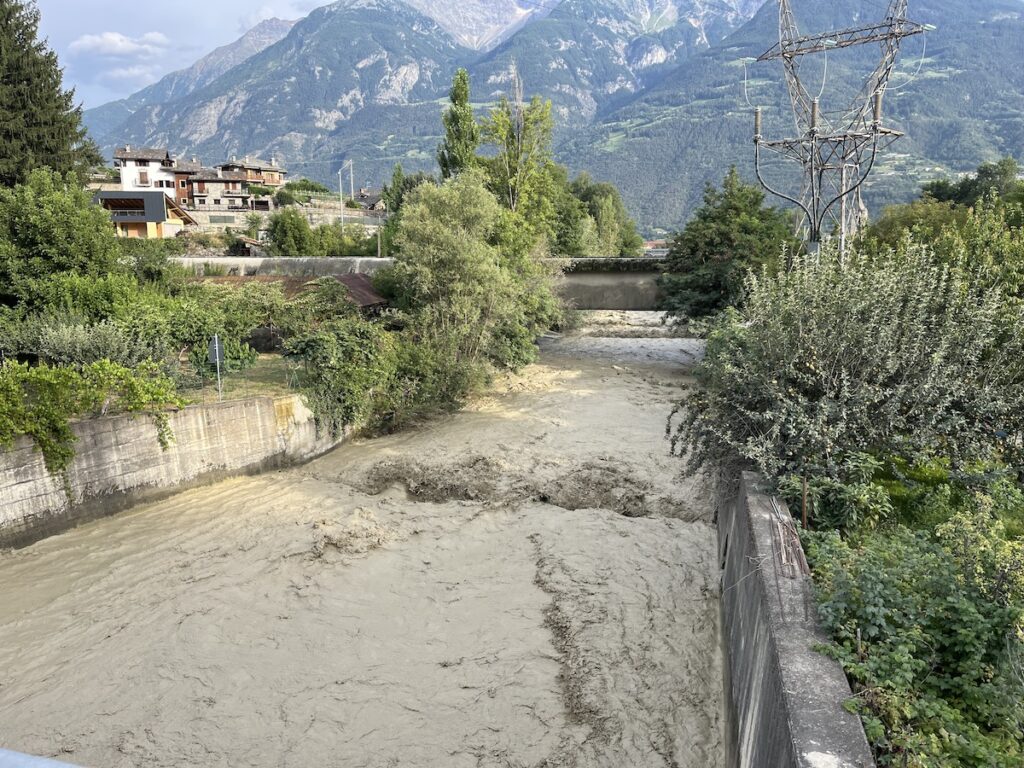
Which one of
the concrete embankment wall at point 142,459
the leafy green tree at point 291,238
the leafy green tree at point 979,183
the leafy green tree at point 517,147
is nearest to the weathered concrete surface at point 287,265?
the leafy green tree at point 517,147

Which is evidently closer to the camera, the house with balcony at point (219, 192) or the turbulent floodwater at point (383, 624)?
the turbulent floodwater at point (383, 624)

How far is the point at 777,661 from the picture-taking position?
15.2 feet

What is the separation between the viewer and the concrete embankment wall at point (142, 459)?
36.2 ft

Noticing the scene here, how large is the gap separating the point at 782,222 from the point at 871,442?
20148 mm

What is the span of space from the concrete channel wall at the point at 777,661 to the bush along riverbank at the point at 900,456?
0.15 meters

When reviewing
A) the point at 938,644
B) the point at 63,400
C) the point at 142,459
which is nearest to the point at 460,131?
the point at 142,459

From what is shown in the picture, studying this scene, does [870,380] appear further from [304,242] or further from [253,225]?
[253,225]

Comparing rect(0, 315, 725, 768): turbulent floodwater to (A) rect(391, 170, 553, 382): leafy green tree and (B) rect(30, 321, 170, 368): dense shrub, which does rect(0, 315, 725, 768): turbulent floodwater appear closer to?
(B) rect(30, 321, 170, 368): dense shrub

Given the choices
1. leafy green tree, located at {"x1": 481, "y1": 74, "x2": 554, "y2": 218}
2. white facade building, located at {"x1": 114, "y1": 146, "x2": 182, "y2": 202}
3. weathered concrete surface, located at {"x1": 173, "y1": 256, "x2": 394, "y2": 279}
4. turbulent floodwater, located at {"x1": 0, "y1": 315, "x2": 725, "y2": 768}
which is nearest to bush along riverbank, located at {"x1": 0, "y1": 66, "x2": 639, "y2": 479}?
turbulent floodwater, located at {"x1": 0, "y1": 315, "x2": 725, "y2": 768}

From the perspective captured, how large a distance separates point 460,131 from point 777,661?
2639 centimetres

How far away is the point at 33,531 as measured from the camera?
36.7ft

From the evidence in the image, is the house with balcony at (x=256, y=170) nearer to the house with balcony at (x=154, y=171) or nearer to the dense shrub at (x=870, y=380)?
the house with balcony at (x=154, y=171)

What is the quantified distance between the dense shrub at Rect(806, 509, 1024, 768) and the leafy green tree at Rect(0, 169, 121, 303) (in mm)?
19061

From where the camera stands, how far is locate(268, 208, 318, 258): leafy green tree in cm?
4619
